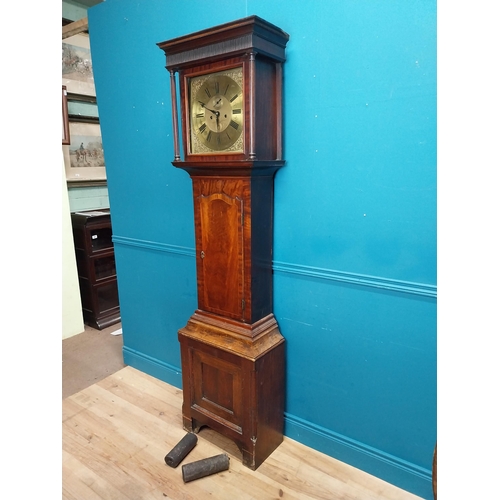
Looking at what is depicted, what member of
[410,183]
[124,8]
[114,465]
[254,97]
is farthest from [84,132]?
[410,183]

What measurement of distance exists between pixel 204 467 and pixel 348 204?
1270 millimetres

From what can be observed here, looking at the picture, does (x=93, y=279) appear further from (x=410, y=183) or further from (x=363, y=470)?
(x=410, y=183)

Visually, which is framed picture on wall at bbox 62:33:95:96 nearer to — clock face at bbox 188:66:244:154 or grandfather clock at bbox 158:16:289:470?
grandfather clock at bbox 158:16:289:470

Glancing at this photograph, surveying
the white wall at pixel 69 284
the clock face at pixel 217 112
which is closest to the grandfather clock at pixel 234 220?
the clock face at pixel 217 112

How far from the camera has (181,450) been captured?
1.74m

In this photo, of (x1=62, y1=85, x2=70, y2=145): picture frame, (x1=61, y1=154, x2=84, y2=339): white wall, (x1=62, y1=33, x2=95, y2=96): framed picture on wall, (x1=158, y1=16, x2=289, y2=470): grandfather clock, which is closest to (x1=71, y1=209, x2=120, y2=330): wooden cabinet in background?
(x1=61, y1=154, x2=84, y2=339): white wall

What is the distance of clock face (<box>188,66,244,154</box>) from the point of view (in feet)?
4.61

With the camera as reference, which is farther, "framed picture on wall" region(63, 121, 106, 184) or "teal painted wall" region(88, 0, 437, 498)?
"framed picture on wall" region(63, 121, 106, 184)

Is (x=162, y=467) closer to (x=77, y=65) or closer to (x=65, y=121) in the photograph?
(x=65, y=121)

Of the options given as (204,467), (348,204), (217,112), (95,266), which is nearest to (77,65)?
(95,266)

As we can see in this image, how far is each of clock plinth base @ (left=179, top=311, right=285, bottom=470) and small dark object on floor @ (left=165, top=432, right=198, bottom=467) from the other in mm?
91

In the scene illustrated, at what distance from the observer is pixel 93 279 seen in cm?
308

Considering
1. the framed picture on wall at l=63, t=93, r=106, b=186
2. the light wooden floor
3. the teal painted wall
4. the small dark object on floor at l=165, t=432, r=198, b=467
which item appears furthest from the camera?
the framed picture on wall at l=63, t=93, r=106, b=186

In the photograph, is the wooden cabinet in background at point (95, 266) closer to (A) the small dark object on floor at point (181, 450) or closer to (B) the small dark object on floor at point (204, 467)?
(A) the small dark object on floor at point (181, 450)
